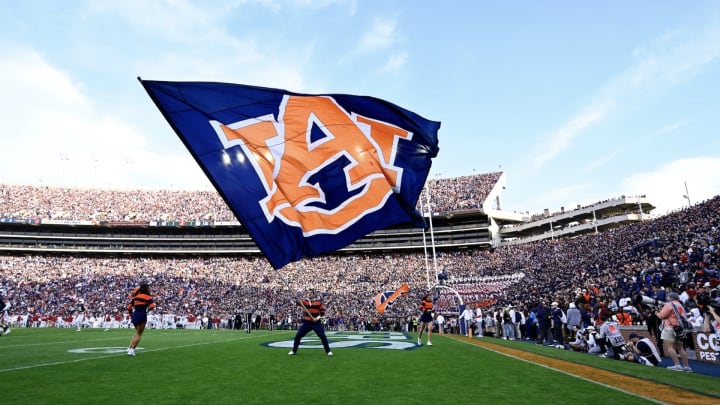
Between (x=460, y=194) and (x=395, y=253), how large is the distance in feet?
41.4

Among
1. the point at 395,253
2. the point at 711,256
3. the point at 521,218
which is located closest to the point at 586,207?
the point at 521,218

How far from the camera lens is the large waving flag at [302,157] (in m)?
7.29

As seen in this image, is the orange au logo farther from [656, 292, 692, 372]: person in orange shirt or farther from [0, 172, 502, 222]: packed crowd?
[0, 172, 502, 222]: packed crowd

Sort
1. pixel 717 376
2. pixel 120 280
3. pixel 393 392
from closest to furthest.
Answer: pixel 393 392
pixel 717 376
pixel 120 280

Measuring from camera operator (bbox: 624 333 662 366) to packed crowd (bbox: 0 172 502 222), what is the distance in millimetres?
48428

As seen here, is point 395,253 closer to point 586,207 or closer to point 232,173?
point 586,207

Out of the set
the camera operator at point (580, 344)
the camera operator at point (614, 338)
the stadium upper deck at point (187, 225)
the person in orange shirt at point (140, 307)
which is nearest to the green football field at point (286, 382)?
the person in orange shirt at point (140, 307)

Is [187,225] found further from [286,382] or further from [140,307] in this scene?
[286,382]

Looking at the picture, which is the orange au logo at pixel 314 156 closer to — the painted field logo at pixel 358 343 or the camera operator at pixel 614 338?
the painted field logo at pixel 358 343

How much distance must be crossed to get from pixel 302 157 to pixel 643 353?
9540mm

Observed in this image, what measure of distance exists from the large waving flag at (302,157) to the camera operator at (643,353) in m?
6.86

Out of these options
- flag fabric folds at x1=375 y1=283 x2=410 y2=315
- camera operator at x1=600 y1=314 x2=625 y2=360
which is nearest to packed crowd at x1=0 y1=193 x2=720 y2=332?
flag fabric folds at x1=375 y1=283 x2=410 y2=315

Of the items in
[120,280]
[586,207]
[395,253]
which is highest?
[586,207]

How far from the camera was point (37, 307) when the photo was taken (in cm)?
3975
